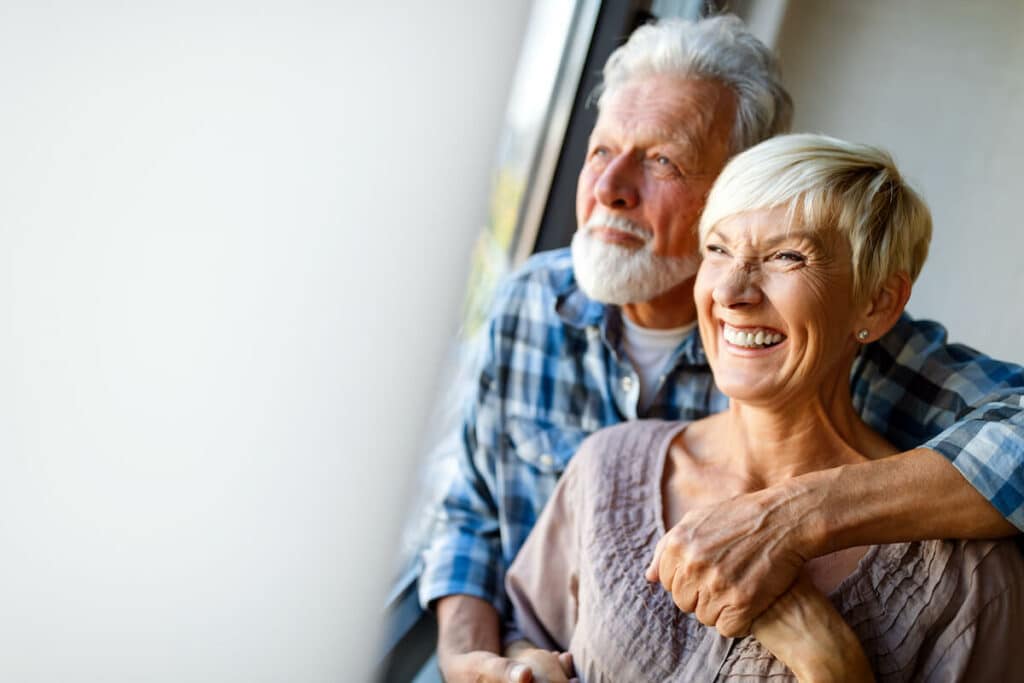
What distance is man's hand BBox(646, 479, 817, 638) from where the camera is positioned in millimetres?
1125

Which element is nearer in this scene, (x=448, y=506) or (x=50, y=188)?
(x=50, y=188)

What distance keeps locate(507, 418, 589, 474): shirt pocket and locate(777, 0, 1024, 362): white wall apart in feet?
3.27

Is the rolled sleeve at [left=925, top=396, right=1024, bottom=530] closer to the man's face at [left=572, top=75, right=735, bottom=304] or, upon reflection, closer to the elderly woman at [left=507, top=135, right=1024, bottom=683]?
the elderly woman at [left=507, top=135, right=1024, bottom=683]

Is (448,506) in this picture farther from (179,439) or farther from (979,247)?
(979,247)

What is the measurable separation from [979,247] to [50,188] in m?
2.01

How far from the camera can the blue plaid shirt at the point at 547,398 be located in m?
1.54

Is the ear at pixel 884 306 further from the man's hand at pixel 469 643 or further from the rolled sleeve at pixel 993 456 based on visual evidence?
the man's hand at pixel 469 643

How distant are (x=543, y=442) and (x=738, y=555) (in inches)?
25.2

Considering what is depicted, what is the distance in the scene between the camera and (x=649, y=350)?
1.74 meters

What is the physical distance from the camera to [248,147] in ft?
2.95

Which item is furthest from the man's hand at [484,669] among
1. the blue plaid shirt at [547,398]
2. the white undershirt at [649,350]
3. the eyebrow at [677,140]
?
the eyebrow at [677,140]

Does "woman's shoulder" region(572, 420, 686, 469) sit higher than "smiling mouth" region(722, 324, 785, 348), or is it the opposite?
"smiling mouth" region(722, 324, 785, 348)

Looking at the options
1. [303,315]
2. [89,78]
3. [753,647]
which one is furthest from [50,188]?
[753,647]

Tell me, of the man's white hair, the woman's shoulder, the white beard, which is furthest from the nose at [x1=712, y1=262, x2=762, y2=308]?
the man's white hair
